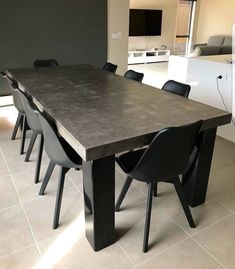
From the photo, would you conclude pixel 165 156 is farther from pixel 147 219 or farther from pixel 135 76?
pixel 135 76

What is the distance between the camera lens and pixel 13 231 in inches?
67.5

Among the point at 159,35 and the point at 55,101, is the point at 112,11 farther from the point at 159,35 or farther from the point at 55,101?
the point at 159,35

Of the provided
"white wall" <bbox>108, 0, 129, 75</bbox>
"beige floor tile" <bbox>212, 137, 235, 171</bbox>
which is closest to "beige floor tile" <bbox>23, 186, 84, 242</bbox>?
"beige floor tile" <bbox>212, 137, 235, 171</bbox>

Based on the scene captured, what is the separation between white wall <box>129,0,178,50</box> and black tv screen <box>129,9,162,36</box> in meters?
0.19

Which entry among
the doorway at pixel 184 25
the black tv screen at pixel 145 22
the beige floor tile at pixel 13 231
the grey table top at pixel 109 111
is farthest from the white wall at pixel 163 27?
the beige floor tile at pixel 13 231

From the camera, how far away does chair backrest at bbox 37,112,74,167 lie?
1.55m

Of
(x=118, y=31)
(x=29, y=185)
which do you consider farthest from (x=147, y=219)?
(x=118, y=31)

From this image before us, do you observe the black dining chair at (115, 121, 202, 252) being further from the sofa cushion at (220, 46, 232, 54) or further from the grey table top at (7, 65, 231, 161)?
the sofa cushion at (220, 46, 232, 54)

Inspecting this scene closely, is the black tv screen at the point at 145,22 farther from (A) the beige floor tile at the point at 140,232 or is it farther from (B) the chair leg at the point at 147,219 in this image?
(B) the chair leg at the point at 147,219

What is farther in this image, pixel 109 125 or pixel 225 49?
pixel 225 49

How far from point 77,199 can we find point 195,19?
9307 millimetres

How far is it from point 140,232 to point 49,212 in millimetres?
695

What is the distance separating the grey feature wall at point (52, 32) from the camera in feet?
13.5

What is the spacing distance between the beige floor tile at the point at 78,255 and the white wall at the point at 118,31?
4.13 meters
